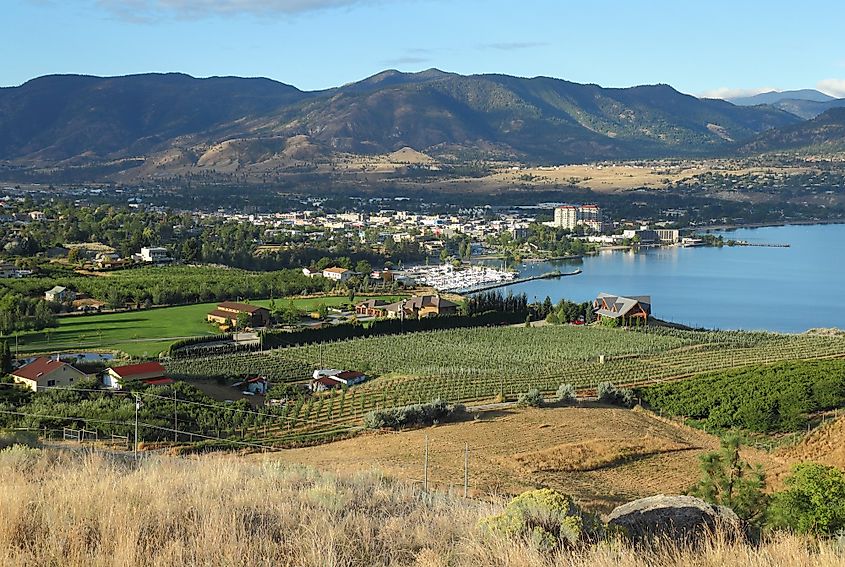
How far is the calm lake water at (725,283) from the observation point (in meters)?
30.8

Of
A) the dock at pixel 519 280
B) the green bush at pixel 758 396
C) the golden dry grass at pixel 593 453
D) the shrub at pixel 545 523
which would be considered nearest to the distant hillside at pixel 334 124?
the dock at pixel 519 280

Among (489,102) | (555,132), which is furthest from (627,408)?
(489,102)

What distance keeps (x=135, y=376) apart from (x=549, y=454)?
26.2 feet

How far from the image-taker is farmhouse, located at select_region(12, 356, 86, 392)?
578 inches

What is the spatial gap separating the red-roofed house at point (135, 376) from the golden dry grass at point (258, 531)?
449 inches

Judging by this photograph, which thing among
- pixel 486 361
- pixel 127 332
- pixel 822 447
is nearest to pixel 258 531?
pixel 822 447

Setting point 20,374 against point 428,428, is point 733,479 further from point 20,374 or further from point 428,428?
point 20,374

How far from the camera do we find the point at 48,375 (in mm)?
14805

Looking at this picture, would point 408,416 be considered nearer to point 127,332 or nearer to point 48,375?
point 48,375

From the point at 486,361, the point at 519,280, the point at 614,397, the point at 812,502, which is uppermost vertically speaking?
the point at 812,502

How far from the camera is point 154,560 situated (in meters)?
2.52

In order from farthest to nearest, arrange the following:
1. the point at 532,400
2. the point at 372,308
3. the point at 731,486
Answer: the point at 372,308 < the point at 532,400 < the point at 731,486

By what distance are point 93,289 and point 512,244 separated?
30089 millimetres

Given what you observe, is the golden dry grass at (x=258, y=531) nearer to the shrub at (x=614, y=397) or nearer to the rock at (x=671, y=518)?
the rock at (x=671, y=518)
